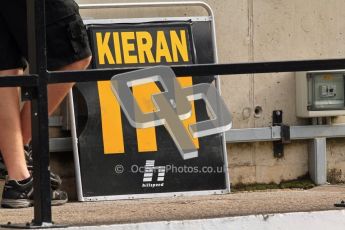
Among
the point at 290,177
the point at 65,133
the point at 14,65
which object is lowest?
the point at 290,177

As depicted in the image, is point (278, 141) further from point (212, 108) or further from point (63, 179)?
point (63, 179)

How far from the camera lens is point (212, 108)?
5.54 m

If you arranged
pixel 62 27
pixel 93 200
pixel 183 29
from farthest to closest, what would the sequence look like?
1. pixel 183 29
2. pixel 93 200
3. pixel 62 27

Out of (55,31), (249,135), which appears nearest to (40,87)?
(55,31)

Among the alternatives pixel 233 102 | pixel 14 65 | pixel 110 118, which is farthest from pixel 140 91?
pixel 14 65

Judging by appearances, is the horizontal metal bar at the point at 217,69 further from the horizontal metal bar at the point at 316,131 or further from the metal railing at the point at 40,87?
the horizontal metal bar at the point at 316,131

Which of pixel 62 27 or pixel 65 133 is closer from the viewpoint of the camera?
pixel 62 27

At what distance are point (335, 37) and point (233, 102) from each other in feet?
2.84

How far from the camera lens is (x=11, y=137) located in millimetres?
3838

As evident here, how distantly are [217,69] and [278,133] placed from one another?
8.31ft

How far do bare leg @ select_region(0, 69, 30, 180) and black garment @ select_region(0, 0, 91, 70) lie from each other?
0.65 feet

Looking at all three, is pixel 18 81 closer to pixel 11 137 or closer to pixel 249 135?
pixel 11 137

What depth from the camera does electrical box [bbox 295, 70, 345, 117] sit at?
5.70 meters

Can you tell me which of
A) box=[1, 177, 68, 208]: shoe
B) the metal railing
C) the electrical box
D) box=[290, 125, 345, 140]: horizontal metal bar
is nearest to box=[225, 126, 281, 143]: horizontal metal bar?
box=[290, 125, 345, 140]: horizontal metal bar
